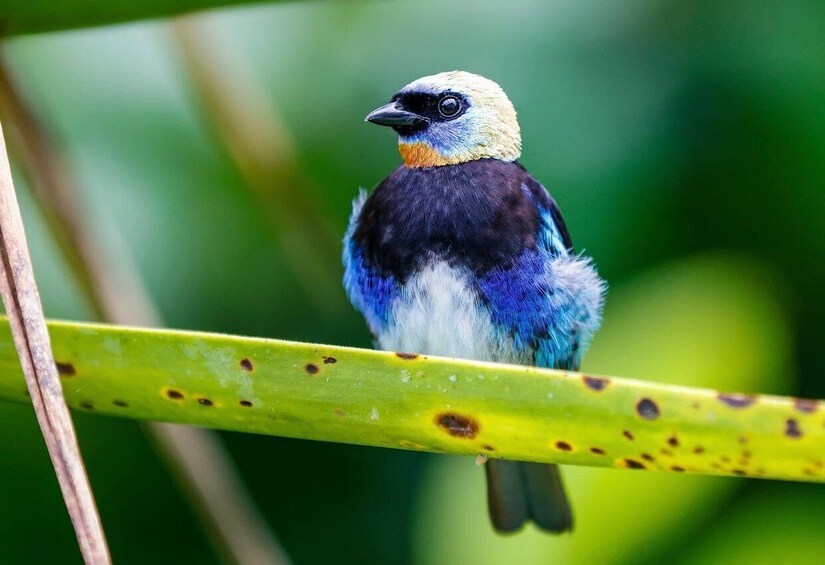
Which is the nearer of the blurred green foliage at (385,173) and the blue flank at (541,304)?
the blue flank at (541,304)

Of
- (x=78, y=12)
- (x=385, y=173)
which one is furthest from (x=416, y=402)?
(x=385, y=173)

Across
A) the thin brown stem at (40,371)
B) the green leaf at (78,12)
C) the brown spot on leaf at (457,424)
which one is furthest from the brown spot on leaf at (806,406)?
the green leaf at (78,12)

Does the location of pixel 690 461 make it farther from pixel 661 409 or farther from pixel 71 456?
pixel 71 456

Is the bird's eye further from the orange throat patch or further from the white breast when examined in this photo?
the white breast

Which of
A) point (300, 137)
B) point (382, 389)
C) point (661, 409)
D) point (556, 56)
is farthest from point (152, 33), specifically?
point (661, 409)

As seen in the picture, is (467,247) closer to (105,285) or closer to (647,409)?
(105,285)

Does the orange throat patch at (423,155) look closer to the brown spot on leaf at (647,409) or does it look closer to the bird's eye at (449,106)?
the bird's eye at (449,106)
